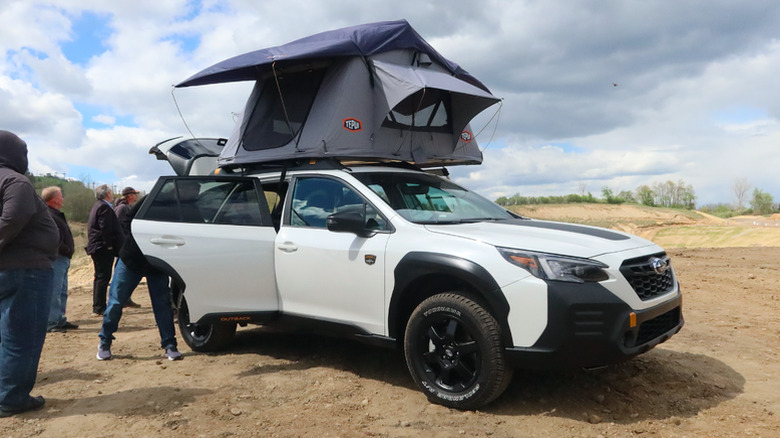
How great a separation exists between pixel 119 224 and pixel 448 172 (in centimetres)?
491

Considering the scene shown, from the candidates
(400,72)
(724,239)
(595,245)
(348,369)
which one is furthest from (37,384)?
(724,239)

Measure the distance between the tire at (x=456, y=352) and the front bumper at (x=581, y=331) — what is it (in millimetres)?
174

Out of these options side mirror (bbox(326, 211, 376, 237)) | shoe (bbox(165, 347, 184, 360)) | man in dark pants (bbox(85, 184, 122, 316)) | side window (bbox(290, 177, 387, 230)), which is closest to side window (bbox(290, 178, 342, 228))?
side window (bbox(290, 177, 387, 230))

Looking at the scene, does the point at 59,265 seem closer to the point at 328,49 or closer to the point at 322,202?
the point at 322,202

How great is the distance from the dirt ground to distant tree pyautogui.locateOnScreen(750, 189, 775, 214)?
135ft

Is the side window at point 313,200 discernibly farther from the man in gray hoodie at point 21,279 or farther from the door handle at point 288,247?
the man in gray hoodie at point 21,279

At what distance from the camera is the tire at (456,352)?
3848 mm

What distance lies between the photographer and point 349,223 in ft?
14.6

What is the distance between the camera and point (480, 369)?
3.91 metres

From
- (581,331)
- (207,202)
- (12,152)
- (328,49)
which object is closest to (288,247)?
(207,202)

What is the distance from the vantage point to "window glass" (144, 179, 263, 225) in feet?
17.8

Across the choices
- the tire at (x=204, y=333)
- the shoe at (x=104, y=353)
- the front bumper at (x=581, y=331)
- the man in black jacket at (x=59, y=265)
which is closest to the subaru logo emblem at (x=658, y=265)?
the front bumper at (x=581, y=331)

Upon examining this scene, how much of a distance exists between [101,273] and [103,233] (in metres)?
0.65

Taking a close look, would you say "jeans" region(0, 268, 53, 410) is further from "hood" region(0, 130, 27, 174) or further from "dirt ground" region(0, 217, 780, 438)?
"hood" region(0, 130, 27, 174)
